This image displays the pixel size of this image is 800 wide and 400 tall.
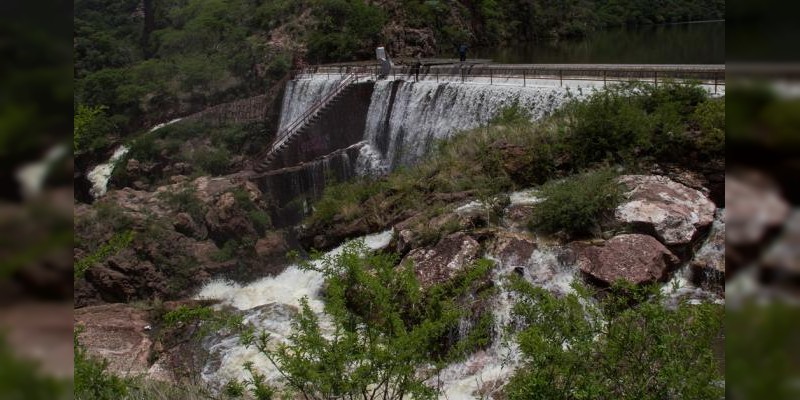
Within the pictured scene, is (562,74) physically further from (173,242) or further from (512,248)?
(173,242)

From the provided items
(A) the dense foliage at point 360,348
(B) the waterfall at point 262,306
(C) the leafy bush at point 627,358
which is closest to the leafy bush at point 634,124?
(B) the waterfall at point 262,306

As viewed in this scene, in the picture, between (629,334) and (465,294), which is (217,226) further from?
(629,334)

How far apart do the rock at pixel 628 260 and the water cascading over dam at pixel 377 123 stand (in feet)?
18.3

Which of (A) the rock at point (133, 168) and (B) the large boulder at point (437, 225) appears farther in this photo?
(A) the rock at point (133, 168)

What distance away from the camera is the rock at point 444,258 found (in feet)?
30.4

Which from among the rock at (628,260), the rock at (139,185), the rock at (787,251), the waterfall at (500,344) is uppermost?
the rock at (787,251)

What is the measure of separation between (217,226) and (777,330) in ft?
58.7

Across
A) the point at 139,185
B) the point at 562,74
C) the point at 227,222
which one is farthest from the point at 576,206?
the point at 139,185

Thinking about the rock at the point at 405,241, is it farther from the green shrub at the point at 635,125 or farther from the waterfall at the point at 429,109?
the waterfall at the point at 429,109

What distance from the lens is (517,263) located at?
9.32 metres

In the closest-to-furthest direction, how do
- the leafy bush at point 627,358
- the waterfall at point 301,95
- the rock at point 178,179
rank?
the leafy bush at point 627,358, the rock at point 178,179, the waterfall at point 301,95

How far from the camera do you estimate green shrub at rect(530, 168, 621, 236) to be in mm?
9656

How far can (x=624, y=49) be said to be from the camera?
3859cm

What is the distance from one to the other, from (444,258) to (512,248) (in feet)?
3.33
